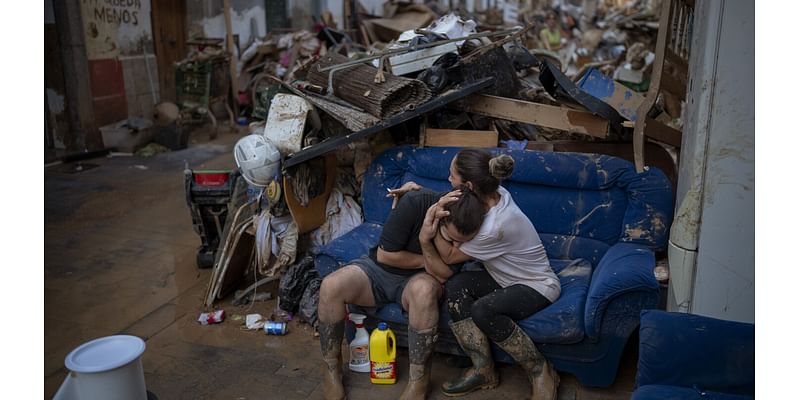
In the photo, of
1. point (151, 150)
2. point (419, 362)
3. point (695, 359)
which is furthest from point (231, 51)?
point (695, 359)

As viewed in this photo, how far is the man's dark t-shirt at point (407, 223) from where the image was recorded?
11.5 feet

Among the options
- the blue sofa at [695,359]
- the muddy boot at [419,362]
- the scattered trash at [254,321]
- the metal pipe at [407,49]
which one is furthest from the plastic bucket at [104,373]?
the metal pipe at [407,49]

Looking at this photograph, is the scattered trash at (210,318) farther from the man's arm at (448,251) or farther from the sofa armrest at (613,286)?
the sofa armrest at (613,286)

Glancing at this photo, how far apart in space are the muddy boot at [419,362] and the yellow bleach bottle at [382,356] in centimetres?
20

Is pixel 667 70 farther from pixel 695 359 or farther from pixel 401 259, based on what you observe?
pixel 695 359

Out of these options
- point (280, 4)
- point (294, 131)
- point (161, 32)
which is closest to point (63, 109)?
point (161, 32)

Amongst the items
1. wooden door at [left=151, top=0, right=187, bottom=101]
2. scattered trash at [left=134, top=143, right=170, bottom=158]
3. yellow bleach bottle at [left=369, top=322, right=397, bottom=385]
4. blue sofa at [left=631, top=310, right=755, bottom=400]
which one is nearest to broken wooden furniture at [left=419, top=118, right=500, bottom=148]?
yellow bleach bottle at [left=369, top=322, right=397, bottom=385]

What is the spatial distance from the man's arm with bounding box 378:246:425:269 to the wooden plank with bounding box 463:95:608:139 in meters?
1.54

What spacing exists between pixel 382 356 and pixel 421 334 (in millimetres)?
315

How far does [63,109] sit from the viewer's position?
31.2ft

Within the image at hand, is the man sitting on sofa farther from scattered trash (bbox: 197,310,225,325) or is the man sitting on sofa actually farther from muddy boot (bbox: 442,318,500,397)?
scattered trash (bbox: 197,310,225,325)

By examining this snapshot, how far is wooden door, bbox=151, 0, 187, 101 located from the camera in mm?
10969

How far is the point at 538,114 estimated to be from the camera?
453cm

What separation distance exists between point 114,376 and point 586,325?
2.21 m
